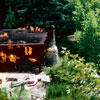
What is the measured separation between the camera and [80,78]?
4883 millimetres

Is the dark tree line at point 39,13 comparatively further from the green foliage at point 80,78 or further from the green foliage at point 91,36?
the green foliage at point 80,78

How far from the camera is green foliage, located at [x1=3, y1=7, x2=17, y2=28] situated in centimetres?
1512

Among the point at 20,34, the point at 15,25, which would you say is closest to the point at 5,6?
the point at 15,25

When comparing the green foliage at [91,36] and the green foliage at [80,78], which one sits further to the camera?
the green foliage at [91,36]

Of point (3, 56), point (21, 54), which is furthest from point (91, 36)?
point (3, 56)

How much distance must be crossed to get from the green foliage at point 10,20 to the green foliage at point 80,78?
7.93 metres

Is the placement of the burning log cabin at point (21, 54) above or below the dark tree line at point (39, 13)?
below

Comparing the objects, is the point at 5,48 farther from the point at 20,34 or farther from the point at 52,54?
the point at 52,54

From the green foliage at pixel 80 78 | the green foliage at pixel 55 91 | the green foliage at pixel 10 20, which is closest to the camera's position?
the green foliage at pixel 80 78

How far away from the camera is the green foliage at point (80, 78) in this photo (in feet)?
15.4

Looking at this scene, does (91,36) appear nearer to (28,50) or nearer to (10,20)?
(28,50)

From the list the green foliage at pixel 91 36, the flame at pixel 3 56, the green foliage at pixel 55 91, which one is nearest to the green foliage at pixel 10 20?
the flame at pixel 3 56

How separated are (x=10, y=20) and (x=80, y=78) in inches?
444

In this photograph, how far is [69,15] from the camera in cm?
1543
